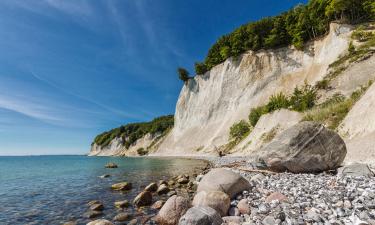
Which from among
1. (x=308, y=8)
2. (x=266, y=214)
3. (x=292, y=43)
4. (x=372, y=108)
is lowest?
(x=266, y=214)

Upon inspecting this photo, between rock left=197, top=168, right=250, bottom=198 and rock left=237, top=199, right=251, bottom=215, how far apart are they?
86cm

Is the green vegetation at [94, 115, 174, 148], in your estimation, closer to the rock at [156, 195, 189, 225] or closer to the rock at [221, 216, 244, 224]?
the rock at [156, 195, 189, 225]

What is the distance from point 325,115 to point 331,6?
3007cm

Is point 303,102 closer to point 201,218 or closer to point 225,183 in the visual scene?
Result: point 225,183

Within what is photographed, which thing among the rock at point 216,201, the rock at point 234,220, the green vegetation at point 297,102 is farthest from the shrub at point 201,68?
the rock at point 234,220

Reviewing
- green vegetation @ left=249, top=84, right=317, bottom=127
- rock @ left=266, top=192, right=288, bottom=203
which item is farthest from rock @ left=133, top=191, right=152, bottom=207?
green vegetation @ left=249, top=84, right=317, bottom=127

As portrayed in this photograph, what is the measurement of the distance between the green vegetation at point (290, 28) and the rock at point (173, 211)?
154 feet

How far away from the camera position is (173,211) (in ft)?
25.8

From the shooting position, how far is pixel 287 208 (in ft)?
21.5

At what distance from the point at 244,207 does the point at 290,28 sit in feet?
178

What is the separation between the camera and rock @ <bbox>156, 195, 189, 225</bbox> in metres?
7.75

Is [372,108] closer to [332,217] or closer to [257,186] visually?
[257,186]

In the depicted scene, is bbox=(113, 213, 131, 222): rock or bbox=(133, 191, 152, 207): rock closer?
bbox=(113, 213, 131, 222): rock

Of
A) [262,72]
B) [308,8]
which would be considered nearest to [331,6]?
[308,8]
